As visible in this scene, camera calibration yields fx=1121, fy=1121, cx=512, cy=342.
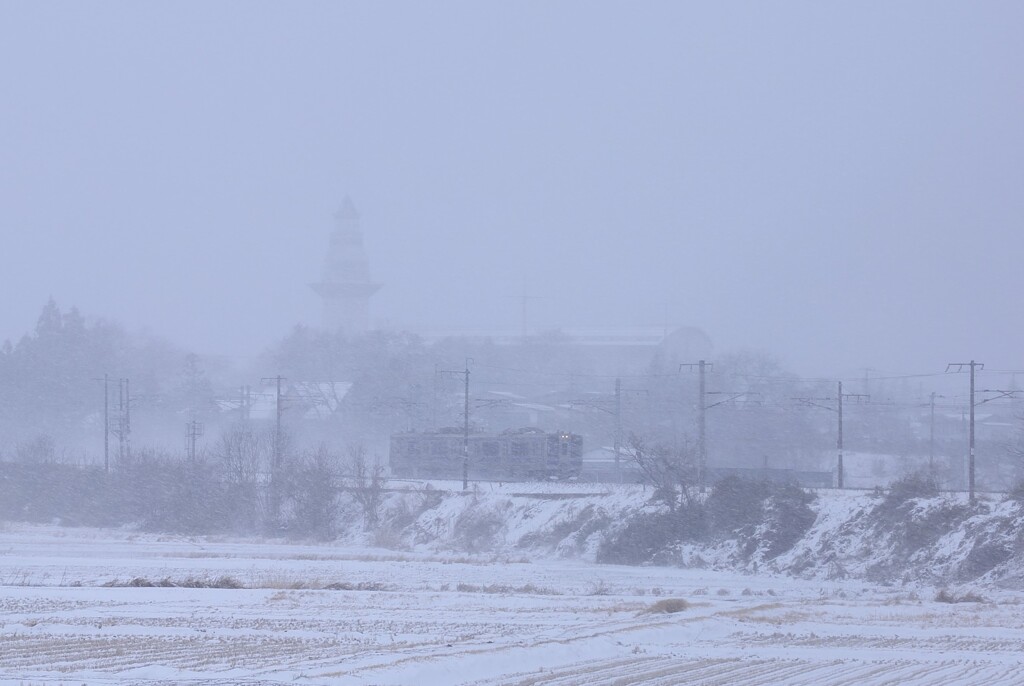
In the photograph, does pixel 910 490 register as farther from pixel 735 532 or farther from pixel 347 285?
pixel 347 285

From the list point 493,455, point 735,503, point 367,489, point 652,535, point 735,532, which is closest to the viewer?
point 735,532

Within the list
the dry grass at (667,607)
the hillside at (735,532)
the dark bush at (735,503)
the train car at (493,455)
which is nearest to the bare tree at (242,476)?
the hillside at (735,532)

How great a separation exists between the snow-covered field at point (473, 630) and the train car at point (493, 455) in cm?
3030

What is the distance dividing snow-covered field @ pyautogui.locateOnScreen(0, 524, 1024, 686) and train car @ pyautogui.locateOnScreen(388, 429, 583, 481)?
30295 mm

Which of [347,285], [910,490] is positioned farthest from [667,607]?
[347,285]

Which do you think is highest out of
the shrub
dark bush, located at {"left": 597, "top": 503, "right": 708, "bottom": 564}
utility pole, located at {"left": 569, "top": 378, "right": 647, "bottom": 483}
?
utility pole, located at {"left": 569, "top": 378, "right": 647, "bottom": 483}

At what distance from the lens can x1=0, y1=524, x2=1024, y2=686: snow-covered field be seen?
15.5 m

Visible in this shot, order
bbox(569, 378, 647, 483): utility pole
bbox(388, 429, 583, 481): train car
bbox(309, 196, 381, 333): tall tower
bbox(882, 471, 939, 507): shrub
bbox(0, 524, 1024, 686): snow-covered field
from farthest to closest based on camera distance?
1. bbox(309, 196, 381, 333): tall tower
2. bbox(388, 429, 583, 481): train car
3. bbox(569, 378, 647, 483): utility pole
4. bbox(882, 471, 939, 507): shrub
5. bbox(0, 524, 1024, 686): snow-covered field

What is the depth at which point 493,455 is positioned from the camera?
6819 cm

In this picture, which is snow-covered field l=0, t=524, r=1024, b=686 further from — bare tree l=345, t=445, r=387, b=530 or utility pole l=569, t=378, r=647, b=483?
utility pole l=569, t=378, r=647, b=483

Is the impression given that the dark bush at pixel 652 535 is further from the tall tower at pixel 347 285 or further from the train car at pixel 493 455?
the tall tower at pixel 347 285

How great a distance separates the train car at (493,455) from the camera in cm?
6669

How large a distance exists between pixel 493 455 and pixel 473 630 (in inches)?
1896

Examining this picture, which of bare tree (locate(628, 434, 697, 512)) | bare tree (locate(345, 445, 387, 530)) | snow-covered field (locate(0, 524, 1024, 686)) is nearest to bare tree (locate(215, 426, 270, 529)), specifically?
bare tree (locate(345, 445, 387, 530))
